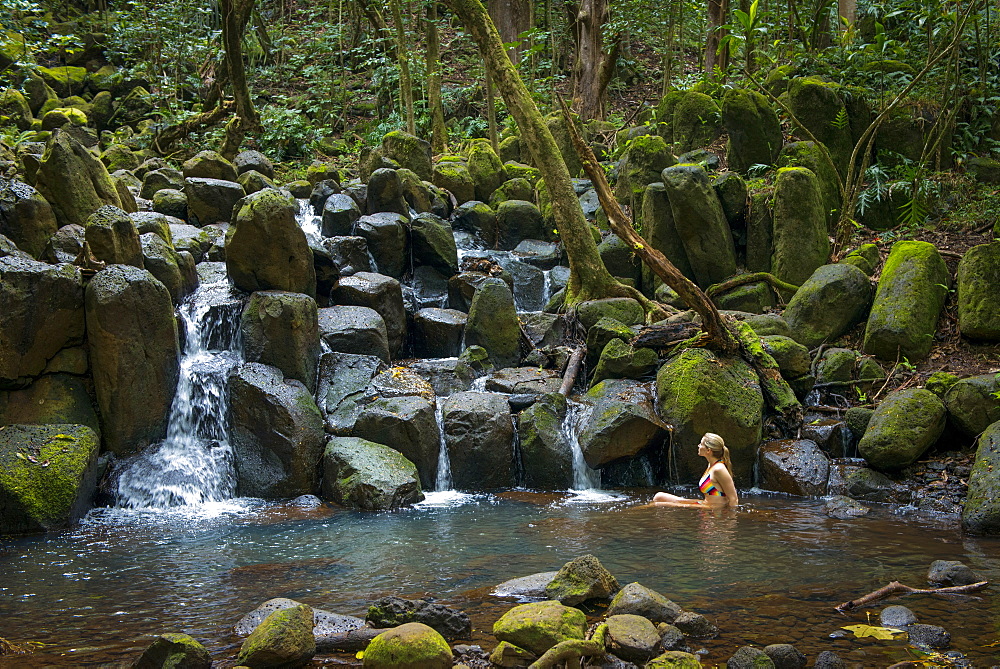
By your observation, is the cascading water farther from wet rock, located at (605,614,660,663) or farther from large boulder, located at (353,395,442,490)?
wet rock, located at (605,614,660,663)

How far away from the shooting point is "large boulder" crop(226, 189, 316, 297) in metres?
10.3

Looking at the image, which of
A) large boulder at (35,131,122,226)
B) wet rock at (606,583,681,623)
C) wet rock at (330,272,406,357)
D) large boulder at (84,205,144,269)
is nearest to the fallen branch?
wet rock at (606,583,681,623)

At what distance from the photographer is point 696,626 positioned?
467cm

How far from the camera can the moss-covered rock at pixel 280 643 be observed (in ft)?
13.9

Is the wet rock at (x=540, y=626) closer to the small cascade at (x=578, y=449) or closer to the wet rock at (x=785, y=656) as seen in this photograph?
the wet rock at (x=785, y=656)

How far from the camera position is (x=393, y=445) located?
939 cm

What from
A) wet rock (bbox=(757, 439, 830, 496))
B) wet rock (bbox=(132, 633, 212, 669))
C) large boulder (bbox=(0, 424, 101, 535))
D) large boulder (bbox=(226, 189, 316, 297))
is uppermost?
large boulder (bbox=(226, 189, 316, 297))

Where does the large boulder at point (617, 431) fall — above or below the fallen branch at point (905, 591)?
above

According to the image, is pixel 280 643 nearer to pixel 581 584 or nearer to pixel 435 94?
pixel 581 584

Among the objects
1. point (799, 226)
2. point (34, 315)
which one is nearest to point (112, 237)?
point (34, 315)

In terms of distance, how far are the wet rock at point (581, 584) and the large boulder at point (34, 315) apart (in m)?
6.46

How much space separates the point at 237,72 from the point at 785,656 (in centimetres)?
1796

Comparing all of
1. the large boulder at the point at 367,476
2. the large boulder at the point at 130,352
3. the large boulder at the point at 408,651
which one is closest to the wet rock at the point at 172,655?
the large boulder at the point at 408,651

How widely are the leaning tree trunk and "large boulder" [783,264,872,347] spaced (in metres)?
13.6
